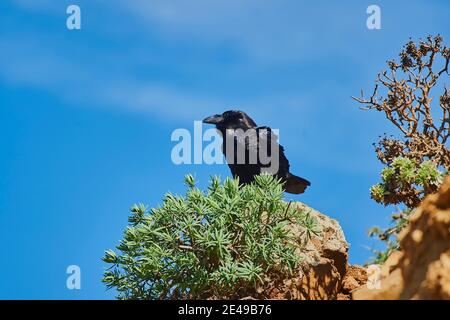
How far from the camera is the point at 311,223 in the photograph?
1012 centimetres

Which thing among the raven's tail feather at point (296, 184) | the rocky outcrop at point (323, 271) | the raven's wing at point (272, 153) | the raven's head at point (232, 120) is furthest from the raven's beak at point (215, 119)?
the rocky outcrop at point (323, 271)

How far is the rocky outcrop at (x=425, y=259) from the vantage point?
4969 millimetres

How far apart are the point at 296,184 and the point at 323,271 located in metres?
3.33

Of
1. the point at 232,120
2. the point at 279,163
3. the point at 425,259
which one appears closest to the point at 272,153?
the point at 279,163

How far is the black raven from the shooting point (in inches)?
488

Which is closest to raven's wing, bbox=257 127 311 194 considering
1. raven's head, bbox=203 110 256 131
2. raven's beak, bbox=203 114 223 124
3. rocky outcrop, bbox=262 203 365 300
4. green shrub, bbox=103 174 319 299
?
raven's head, bbox=203 110 256 131

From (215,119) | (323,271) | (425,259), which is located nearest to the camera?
(425,259)

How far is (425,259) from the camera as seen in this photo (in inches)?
204

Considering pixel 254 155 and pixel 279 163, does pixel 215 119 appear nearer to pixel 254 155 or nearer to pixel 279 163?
pixel 254 155

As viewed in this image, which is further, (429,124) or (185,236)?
(429,124)
